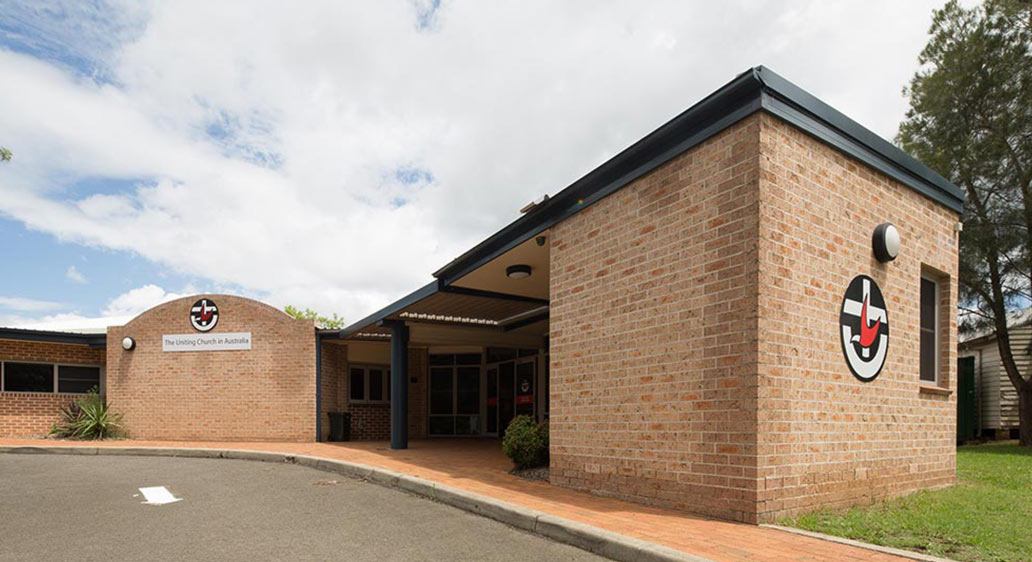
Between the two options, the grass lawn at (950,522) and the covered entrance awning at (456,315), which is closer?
the grass lawn at (950,522)

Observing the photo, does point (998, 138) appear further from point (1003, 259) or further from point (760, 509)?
point (760, 509)

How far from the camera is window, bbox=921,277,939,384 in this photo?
8.91 m

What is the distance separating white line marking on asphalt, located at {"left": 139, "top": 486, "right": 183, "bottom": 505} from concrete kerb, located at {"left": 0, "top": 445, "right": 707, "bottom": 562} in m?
2.63

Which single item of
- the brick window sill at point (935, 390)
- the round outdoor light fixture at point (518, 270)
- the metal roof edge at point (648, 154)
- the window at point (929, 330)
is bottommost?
the brick window sill at point (935, 390)

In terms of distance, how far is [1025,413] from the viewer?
1633 cm

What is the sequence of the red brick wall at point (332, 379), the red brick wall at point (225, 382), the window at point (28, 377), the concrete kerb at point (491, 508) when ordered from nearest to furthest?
the concrete kerb at point (491, 508) → the red brick wall at point (225, 382) → the red brick wall at point (332, 379) → the window at point (28, 377)

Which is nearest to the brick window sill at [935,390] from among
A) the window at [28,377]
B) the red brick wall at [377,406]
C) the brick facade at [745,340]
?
the brick facade at [745,340]

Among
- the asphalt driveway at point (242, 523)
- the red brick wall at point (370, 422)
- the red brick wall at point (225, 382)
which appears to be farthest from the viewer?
the red brick wall at point (370, 422)

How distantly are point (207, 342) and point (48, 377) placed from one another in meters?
4.99

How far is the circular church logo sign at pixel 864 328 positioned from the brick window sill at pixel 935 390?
114cm

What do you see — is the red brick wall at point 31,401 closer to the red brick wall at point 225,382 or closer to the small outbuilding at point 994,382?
the red brick wall at point 225,382

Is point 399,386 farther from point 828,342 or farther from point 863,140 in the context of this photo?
point 863,140

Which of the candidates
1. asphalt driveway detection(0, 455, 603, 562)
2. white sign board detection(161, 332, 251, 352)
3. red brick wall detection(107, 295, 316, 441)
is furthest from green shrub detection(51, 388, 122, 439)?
asphalt driveway detection(0, 455, 603, 562)

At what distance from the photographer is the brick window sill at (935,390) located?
27.2ft
